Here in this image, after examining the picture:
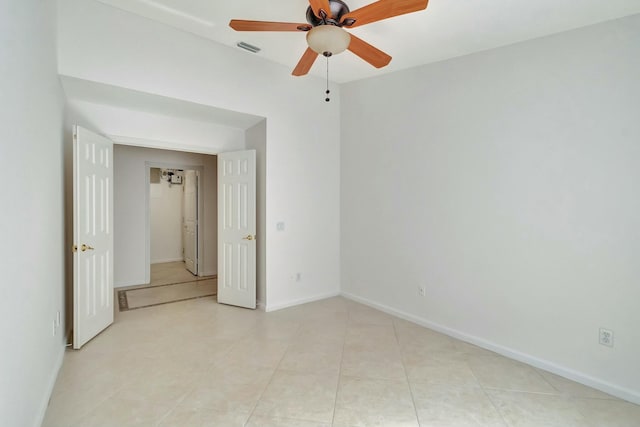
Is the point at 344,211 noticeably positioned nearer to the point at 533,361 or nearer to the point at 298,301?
the point at 298,301

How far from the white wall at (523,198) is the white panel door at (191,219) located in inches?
151

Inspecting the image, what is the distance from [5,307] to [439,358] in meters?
3.03

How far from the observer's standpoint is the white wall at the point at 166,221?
24.3ft

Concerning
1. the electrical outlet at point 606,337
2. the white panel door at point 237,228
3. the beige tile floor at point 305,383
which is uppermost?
the white panel door at point 237,228

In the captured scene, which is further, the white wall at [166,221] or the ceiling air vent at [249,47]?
the white wall at [166,221]

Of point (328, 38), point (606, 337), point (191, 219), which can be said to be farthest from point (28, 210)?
point (191, 219)

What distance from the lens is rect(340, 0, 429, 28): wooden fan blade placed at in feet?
6.12

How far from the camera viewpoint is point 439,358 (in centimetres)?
283

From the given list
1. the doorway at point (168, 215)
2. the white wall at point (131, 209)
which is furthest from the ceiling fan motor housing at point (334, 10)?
the doorway at point (168, 215)

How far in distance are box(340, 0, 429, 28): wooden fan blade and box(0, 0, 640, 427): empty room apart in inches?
0.5

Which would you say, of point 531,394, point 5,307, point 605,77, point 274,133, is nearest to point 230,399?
point 5,307

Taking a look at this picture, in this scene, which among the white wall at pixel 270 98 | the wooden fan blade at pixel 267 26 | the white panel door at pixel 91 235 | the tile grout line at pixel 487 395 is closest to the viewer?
the tile grout line at pixel 487 395

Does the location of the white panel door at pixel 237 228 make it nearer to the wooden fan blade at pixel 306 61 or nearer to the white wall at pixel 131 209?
the wooden fan blade at pixel 306 61

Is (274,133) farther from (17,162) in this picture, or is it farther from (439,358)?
(439,358)
